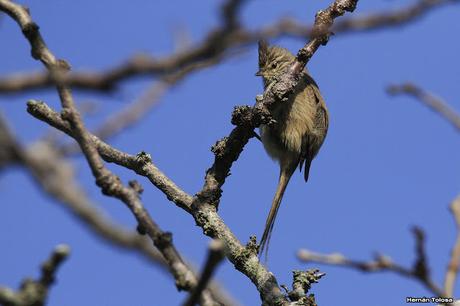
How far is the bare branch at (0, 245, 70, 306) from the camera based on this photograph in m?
1.86

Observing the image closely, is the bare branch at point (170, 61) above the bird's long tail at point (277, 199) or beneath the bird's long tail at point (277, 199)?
beneath

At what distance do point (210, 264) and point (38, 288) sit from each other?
693mm

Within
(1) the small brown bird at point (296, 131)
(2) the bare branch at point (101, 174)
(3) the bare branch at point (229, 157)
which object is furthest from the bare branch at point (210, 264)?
(1) the small brown bird at point (296, 131)

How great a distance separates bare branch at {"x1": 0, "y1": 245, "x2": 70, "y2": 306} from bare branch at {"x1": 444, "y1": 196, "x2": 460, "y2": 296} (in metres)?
1.07

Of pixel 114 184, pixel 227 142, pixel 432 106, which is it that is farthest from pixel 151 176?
pixel 432 106

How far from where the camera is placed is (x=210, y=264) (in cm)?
148

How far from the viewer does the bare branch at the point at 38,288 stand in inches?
73.2

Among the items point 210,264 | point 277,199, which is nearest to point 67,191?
point 210,264

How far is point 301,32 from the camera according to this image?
3.89ft

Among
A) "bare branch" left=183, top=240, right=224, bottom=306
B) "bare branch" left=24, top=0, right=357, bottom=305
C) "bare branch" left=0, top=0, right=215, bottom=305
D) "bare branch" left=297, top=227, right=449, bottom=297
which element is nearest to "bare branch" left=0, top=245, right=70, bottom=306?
"bare branch" left=0, top=0, right=215, bottom=305

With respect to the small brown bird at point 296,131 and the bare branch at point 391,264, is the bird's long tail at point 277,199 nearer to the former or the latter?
the small brown bird at point 296,131

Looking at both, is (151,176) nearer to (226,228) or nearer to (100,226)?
(226,228)

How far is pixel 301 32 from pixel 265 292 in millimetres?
2691

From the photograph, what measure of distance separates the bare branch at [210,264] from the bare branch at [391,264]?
0.19 m
